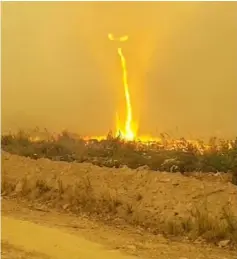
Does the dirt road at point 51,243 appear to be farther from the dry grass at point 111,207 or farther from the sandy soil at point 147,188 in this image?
the sandy soil at point 147,188

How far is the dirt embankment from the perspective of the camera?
9445mm

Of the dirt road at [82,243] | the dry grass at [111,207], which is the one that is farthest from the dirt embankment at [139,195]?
the dirt road at [82,243]

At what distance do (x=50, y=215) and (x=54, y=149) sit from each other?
611 cm

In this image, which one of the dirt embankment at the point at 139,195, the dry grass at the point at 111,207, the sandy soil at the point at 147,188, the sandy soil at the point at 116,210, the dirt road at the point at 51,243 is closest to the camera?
the dirt road at the point at 51,243

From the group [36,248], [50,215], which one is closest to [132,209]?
[50,215]

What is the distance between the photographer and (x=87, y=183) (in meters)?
12.2

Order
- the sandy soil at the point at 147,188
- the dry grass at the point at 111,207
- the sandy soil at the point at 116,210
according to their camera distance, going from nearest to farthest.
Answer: the sandy soil at the point at 116,210, the dry grass at the point at 111,207, the sandy soil at the point at 147,188

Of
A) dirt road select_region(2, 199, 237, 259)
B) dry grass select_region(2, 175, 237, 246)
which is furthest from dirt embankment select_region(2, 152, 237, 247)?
dirt road select_region(2, 199, 237, 259)

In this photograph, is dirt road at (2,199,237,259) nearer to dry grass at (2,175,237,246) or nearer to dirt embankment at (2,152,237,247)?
dry grass at (2,175,237,246)

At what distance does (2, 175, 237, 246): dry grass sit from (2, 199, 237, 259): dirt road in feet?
1.28

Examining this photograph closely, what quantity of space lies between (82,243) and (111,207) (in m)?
2.72

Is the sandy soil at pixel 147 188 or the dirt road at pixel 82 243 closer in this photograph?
the dirt road at pixel 82 243

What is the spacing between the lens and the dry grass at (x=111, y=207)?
9.12 m

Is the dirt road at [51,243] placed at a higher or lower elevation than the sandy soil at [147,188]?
lower
